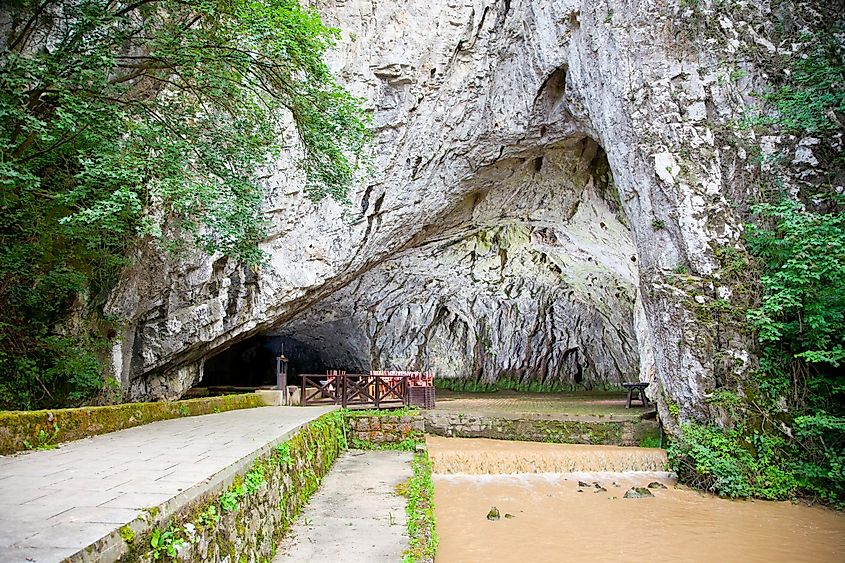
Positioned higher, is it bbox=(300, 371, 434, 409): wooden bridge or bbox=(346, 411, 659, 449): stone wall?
bbox=(300, 371, 434, 409): wooden bridge

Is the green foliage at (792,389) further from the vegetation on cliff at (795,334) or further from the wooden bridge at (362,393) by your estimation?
the wooden bridge at (362,393)

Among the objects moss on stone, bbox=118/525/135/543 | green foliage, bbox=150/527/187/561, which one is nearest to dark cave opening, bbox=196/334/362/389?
green foliage, bbox=150/527/187/561

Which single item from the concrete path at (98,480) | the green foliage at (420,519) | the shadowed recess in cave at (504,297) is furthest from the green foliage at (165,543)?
the shadowed recess in cave at (504,297)

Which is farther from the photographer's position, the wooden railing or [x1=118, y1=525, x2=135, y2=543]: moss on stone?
the wooden railing

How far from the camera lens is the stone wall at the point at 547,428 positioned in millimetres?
9805

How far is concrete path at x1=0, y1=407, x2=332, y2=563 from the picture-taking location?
5.66 ft

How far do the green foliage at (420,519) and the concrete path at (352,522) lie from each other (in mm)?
69

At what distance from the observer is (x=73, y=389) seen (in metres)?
7.71

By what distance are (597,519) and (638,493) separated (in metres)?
1.24

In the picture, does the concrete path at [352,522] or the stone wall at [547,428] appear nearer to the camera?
the concrete path at [352,522]

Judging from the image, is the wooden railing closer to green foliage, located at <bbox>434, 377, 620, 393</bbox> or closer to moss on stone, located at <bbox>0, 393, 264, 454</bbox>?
moss on stone, located at <bbox>0, 393, 264, 454</bbox>

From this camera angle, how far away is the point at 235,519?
2.67 m

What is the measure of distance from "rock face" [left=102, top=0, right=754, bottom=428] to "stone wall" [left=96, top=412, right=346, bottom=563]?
6275mm

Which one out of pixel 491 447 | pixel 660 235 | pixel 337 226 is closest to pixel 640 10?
pixel 660 235
